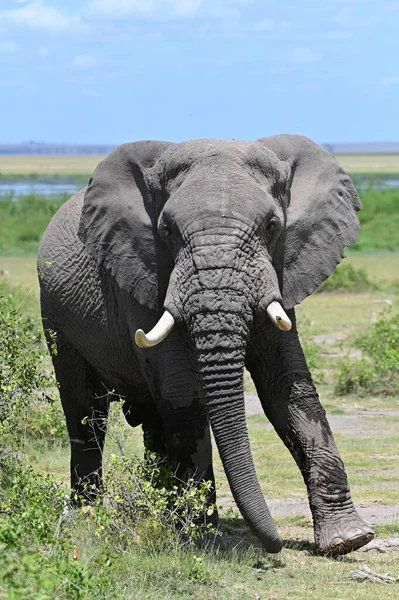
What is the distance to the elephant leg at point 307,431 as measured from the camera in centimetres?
786

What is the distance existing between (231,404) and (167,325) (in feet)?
1.87

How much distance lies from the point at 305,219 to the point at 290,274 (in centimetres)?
37

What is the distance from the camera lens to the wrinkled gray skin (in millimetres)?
7086

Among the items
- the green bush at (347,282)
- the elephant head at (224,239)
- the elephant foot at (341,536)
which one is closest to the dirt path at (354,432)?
the elephant foot at (341,536)

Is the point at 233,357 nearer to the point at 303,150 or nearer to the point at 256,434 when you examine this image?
the point at 303,150

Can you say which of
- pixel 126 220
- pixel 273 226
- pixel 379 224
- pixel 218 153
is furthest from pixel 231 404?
pixel 379 224

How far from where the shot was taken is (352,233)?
27.1 feet

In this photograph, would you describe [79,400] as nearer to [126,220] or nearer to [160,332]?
[126,220]

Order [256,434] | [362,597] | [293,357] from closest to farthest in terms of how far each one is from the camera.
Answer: [362,597] < [293,357] < [256,434]

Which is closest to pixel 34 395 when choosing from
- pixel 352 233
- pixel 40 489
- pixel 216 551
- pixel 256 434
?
pixel 40 489

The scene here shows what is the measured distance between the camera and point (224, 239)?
7.09m

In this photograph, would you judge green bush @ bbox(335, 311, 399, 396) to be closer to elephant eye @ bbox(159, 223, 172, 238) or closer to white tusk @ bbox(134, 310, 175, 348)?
elephant eye @ bbox(159, 223, 172, 238)

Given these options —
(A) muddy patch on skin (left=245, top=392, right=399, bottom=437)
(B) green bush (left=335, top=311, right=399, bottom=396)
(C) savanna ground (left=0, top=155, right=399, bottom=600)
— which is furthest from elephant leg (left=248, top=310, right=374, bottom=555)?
(B) green bush (left=335, top=311, right=399, bottom=396)

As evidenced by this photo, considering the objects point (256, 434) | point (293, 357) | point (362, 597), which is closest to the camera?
point (362, 597)
